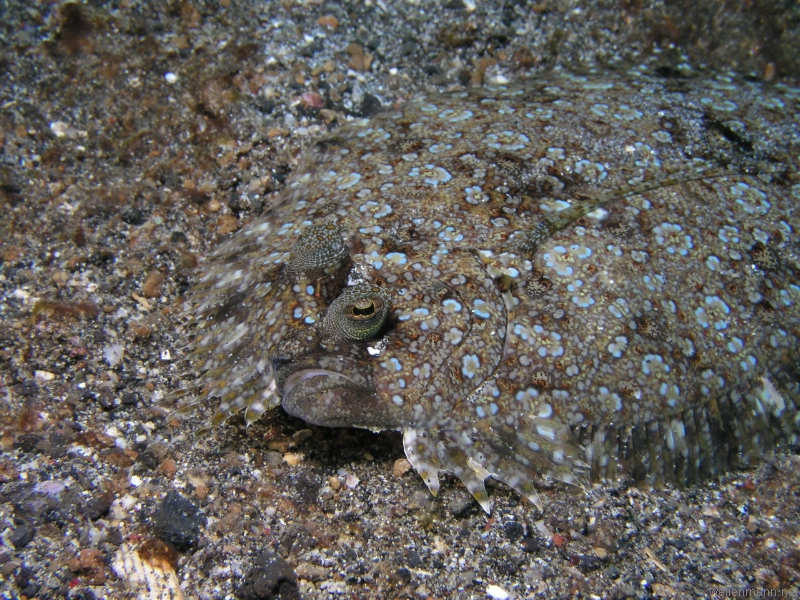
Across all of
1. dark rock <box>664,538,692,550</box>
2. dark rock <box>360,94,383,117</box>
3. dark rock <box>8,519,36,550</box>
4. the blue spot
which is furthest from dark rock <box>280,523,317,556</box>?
dark rock <box>360,94,383,117</box>

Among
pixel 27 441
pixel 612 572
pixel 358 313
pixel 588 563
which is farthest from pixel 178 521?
pixel 612 572

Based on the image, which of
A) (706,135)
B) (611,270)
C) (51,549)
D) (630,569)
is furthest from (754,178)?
(51,549)

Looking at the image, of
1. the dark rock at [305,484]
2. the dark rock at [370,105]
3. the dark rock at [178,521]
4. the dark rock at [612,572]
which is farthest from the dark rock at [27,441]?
the dark rock at [370,105]

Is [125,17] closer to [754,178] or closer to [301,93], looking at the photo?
[301,93]

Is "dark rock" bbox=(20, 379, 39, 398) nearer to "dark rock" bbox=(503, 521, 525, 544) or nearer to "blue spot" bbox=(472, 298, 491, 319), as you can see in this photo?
"blue spot" bbox=(472, 298, 491, 319)

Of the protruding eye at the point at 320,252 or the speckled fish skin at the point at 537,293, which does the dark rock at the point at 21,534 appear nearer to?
the speckled fish skin at the point at 537,293
